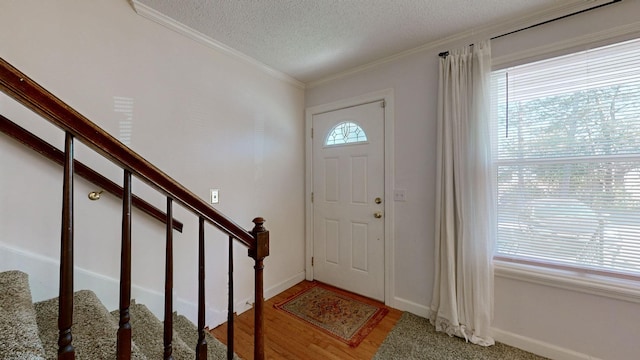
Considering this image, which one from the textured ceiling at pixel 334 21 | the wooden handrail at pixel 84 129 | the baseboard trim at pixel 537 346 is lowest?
the baseboard trim at pixel 537 346

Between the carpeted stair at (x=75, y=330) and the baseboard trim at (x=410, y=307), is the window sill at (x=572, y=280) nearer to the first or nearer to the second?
the baseboard trim at (x=410, y=307)

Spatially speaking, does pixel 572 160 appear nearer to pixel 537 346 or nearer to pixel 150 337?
pixel 537 346

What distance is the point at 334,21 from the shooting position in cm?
185

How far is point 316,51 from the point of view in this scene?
2.29 meters

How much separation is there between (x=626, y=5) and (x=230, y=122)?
2.86 m

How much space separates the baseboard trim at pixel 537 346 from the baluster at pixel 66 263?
2.47 metres

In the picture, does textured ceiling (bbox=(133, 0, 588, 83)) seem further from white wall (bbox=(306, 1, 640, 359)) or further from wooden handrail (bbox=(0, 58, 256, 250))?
wooden handrail (bbox=(0, 58, 256, 250))

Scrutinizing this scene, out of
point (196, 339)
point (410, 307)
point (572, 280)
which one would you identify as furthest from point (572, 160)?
point (196, 339)

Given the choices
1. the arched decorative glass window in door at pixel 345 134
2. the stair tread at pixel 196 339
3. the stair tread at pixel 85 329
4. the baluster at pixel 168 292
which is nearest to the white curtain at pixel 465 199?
the arched decorative glass window in door at pixel 345 134

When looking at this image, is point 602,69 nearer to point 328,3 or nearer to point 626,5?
point 626,5

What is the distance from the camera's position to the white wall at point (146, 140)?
1310mm

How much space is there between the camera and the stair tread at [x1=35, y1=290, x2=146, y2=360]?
95cm

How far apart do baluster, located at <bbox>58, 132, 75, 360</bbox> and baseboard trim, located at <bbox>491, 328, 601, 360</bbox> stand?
247 centimetres

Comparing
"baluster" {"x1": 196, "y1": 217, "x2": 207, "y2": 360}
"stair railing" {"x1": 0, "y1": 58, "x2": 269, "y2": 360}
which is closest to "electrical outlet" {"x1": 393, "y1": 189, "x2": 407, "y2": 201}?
"stair railing" {"x1": 0, "y1": 58, "x2": 269, "y2": 360}
